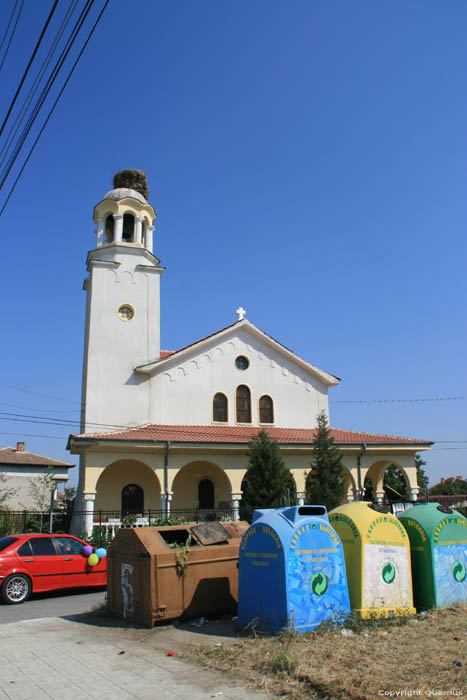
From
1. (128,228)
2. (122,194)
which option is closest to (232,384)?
(128,228)

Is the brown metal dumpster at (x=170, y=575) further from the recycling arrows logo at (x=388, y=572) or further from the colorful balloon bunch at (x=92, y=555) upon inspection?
the colorful balloon bunch at (x=92, y=555)

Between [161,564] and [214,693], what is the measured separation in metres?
3.14

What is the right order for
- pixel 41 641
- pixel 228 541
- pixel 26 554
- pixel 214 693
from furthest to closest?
pixel 26 554
pixel 228 541
pixel 41 641
pixel 214 693

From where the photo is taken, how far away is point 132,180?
2919cm

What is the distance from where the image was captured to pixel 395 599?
8.23m

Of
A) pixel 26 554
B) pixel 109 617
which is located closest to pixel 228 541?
pixel 109 617

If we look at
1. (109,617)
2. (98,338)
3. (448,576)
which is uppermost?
(98,338)

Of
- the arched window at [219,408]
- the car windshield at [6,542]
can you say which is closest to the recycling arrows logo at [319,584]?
the car windshield at [6,542]

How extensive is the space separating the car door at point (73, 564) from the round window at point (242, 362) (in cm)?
1492

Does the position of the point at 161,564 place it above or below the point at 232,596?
above

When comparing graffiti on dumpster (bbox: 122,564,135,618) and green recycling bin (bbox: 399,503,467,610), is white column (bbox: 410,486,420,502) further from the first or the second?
graffiti on dumpster (bbox: 122,564,135,618)

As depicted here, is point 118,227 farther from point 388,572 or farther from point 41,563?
point 388,572

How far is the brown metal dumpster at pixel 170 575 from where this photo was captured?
27.4ft

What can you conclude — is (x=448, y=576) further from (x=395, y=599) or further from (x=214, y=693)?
(x=214, y=693)
